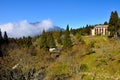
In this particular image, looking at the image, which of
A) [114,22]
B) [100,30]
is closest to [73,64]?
[114,22]

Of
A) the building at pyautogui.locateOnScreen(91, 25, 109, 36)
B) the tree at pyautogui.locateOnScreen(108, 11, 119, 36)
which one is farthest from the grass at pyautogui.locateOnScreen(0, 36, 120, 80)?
the building at pyautogui.locateOnScreen(91, 25, 109, 36)

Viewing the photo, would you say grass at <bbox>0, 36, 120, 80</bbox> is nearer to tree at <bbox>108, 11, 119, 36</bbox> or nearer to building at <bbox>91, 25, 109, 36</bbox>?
tree at <bbox>108, 11, 119, 36</bbox>

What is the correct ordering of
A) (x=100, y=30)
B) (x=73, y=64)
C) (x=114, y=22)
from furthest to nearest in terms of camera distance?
(x=100, y=30) < (x=114, y=22) < (x=73, y=64)

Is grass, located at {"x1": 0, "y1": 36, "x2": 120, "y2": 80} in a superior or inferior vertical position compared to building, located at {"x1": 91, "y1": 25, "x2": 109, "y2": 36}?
inferior

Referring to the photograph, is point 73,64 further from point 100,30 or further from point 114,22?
point 100,30

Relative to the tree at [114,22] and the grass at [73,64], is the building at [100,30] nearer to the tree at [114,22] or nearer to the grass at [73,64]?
the tree at [114,22]

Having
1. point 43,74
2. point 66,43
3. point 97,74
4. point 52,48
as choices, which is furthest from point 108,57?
point 52,48

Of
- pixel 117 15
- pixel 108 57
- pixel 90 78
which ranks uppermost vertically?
pixel 117 15

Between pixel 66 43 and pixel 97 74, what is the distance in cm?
2979

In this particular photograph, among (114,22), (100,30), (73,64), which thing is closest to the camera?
(73,64)

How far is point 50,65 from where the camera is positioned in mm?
58250

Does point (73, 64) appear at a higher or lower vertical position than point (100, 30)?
lower

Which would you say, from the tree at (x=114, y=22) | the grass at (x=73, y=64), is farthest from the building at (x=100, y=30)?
the grass at (x=73, y=64)

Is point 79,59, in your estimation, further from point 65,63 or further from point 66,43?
point 66,43
